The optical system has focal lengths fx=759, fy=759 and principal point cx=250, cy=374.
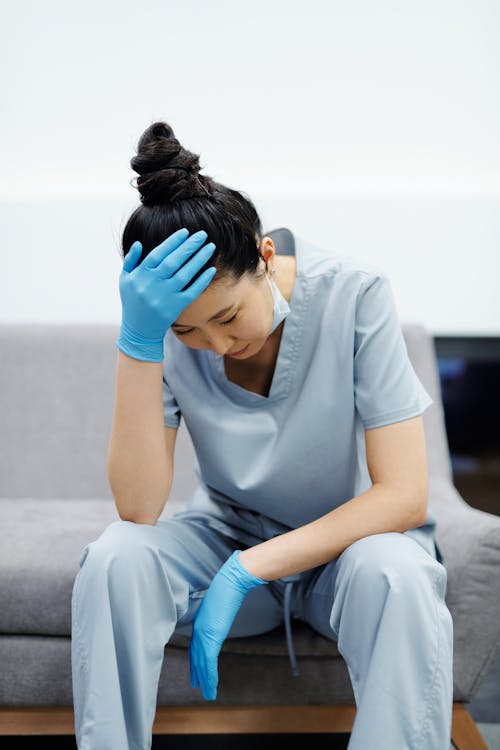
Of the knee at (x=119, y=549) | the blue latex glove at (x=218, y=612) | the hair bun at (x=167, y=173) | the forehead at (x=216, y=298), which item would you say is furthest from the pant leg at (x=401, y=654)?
the hair bun at (x=167, y=173)

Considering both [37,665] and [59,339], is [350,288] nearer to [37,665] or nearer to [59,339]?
[37,665]

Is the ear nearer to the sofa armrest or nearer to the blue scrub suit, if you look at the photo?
the blue scrub suit

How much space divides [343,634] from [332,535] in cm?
13

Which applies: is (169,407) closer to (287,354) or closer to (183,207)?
(287,354)

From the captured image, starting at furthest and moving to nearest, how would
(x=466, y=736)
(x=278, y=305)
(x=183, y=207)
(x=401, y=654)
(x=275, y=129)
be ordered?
(x=275, y=129) < (x=466, y=736) < (x=278, y=305) < (x=183, y=207) < (x=401, y=654)

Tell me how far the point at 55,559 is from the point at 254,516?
0.36 meters

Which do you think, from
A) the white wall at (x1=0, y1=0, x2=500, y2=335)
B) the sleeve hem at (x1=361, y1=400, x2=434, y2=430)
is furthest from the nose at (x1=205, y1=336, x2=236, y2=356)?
the white wall at (x1=0, y1=0, x2=500, y2=335)

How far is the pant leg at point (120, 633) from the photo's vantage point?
939mm

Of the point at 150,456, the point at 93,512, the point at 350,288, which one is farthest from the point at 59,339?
the point at 350,288

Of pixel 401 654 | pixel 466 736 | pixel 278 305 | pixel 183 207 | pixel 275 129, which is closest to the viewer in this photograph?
pixel 401 654

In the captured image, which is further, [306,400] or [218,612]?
[306,400]

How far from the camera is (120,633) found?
0.97m

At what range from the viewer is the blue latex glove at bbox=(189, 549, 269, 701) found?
1031mm

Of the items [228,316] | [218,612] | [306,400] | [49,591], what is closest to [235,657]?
[218,612]
